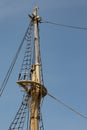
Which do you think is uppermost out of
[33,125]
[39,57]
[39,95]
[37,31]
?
[37,31]

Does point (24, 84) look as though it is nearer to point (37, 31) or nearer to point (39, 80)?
point (39, 80)

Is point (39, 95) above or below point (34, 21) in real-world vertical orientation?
below

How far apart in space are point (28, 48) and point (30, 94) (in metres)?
4.72

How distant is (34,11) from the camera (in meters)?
41.7

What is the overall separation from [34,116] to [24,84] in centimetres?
324

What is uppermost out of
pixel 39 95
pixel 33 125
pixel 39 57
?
pixel 39 57

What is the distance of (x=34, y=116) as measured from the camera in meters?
36.4

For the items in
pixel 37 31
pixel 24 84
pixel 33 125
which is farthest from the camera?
pixel 37 31

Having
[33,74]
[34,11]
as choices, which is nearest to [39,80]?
[33,74]

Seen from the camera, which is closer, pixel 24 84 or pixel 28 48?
pixel 24 84

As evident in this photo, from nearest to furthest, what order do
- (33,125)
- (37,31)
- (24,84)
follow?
1. (33,125)
2. (24,84)
3. (37,31)

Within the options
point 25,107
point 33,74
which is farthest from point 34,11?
point 25,107

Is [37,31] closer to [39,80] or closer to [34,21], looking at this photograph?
[34,21]

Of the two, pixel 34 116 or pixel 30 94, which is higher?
pixel 30 94
